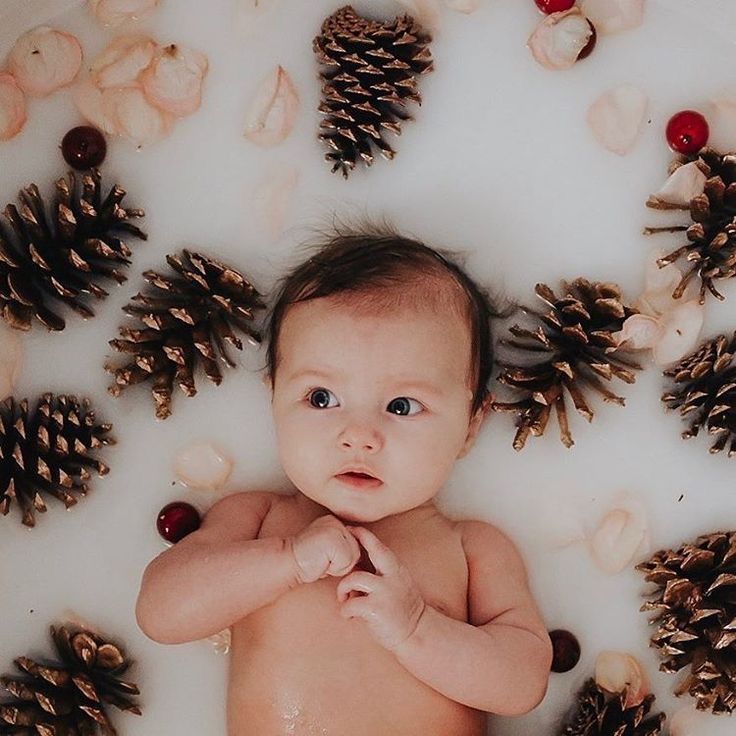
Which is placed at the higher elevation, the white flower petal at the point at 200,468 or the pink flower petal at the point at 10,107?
the pink flower petal at the point at 10,107

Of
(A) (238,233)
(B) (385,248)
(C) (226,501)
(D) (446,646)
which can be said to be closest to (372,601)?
(D) (446,646)

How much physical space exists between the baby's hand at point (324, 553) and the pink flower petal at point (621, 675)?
335mm

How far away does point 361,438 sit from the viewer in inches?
42.8

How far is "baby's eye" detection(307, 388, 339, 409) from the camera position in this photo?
1.12 m

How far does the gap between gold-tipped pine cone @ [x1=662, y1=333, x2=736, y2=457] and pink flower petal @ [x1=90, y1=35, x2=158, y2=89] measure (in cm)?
70

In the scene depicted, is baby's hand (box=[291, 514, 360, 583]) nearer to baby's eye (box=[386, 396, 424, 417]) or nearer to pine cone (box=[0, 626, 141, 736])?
baby's eye (box=[386, 396, 424, 417])

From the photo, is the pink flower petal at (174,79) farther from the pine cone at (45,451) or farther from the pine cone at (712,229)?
the pine cone at (712,229)

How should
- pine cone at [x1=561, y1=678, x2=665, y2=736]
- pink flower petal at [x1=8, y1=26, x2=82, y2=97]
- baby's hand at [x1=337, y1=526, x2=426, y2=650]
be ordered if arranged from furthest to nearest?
pink flower petal at [x1=8, y1=26, x2=82, y2=97]
pine cone at [x1=561, y1=678, x2=665, y2=736]
baby's hand at [x1=337, y1=526, x2=426, y2=650]

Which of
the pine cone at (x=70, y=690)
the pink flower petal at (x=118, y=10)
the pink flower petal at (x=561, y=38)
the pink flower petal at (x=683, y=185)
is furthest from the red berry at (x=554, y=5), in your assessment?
the pine cone at (x=70, y=690)

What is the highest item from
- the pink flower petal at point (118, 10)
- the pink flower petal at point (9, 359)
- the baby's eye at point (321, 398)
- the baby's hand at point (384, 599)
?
the pink flower petal at point (118, 10)

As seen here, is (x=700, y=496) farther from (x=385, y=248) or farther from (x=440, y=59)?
(x=440, y=59)

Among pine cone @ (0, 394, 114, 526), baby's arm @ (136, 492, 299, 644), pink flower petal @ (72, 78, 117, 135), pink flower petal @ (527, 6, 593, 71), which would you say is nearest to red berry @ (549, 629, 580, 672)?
baby's arm @ (136, 492, 299, 644)

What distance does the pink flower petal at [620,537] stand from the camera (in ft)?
4.12

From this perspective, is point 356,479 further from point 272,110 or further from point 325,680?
point 272,110
